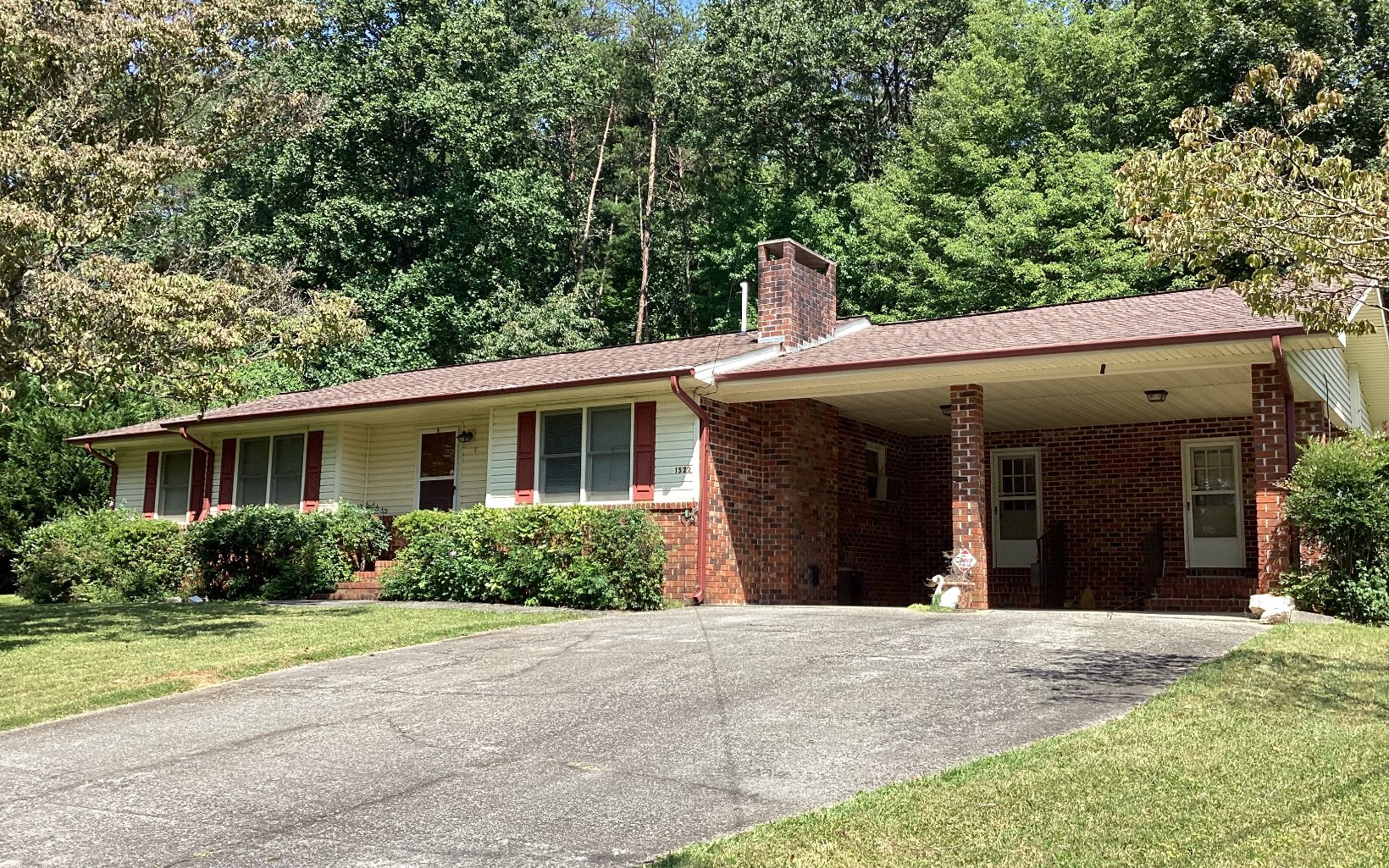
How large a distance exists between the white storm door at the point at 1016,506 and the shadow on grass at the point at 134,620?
9623 mm

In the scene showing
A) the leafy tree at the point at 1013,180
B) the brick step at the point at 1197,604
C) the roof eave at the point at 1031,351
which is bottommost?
the brick step at the point at 1197,604

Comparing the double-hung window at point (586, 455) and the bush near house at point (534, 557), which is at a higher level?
the double-hung window at point (586, 455)

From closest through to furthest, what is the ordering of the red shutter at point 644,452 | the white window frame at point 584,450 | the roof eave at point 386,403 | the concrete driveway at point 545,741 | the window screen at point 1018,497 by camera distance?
the concrete driveway at point 545,741, the roof eave at point 386,403, the red shutter at point 644,452, the white window frame at point 584,450, the window screen at point 1018,497

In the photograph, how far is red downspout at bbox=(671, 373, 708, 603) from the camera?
14.5 m

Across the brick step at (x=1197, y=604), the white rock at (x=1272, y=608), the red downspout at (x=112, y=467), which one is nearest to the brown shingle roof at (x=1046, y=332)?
the white rock at (x=1272, y=608)

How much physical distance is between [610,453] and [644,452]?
0.65 meters

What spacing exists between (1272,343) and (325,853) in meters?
9.80

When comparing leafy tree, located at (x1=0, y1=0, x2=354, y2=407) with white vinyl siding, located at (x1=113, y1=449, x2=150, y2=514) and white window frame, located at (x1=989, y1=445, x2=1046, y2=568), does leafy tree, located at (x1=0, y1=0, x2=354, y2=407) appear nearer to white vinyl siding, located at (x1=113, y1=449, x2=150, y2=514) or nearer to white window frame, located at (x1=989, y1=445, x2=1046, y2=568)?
white vinyl siding, located at (x1=113, y1=449, x2=150, y2=514)

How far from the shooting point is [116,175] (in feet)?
39.1

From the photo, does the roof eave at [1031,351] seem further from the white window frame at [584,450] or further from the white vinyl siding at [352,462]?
the white vinyl siding at [352,462]

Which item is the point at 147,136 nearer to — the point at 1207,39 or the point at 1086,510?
the point at 1086,510

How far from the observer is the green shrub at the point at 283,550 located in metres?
17.3

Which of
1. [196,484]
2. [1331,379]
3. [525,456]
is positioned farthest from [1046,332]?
[196,484]

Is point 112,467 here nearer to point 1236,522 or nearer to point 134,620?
point 134,620
